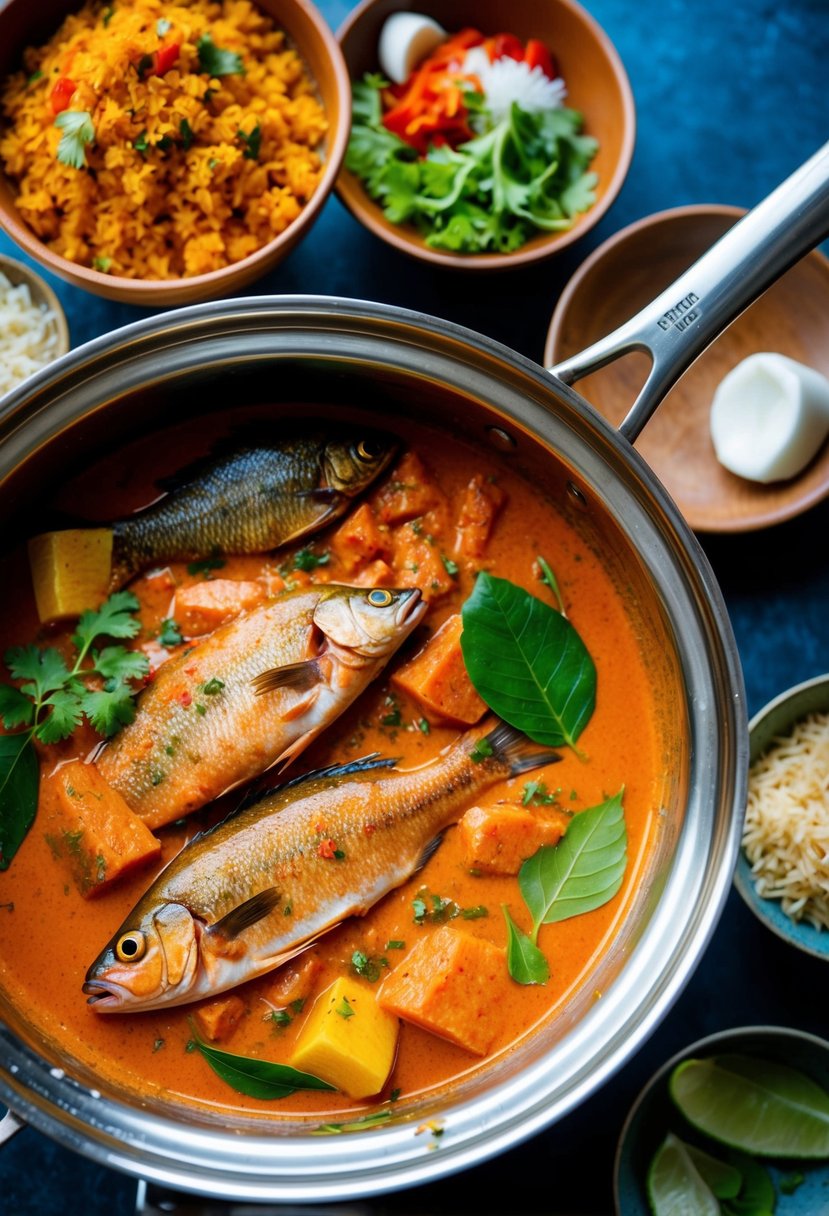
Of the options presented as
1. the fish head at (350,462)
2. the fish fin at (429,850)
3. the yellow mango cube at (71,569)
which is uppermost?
the yellow mango cube at (71,569)

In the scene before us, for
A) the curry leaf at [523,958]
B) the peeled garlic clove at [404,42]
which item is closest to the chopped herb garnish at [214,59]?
the peeled garlic clove at [404,42]

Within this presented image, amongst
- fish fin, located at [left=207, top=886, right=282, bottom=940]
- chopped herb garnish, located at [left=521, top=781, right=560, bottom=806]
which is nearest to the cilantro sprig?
A: fish fin, located at [left=207, top=886, right=282, bottom=940]

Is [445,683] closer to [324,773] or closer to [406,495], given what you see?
[324,773]

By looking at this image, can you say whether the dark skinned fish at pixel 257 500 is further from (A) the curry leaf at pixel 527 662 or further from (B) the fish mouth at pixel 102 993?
(B) the fish mouth at pixel 102 993

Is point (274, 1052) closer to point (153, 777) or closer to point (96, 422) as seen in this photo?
point (153, 777)

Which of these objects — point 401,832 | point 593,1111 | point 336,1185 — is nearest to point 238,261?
point 401,832
